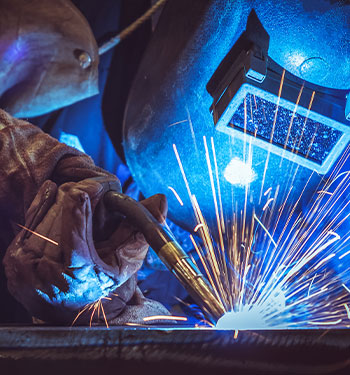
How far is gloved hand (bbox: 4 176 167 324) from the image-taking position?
1162 mm

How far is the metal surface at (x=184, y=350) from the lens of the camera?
0.67 meters

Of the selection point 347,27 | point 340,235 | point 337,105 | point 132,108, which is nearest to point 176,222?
point 132,108

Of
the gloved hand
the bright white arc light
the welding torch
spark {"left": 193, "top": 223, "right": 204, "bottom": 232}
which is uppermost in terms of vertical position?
the bright white arc light

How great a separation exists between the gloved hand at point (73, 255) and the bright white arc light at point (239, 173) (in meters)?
0.49

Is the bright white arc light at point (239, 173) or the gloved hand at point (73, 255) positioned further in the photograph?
the bright white arc light at point (239, 173)

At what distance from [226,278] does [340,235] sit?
0.71m

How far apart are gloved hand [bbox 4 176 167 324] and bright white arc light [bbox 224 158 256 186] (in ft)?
1.62

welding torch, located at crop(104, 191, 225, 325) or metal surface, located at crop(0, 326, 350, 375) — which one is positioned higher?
metal surface, located at crop(0, 326, 350, 375)

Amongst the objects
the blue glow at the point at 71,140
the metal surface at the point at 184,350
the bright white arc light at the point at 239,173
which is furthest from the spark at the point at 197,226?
the metal surface at the point at 184,350

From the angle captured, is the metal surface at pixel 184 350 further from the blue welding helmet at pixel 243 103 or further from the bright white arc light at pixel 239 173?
the bright white arc light at pixel 239 173

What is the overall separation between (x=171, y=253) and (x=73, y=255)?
0.93 feet

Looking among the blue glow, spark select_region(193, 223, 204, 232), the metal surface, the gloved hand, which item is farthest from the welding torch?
the blue glow

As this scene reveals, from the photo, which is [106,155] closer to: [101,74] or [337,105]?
[101,74]

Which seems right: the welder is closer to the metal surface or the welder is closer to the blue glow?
the metal surface
